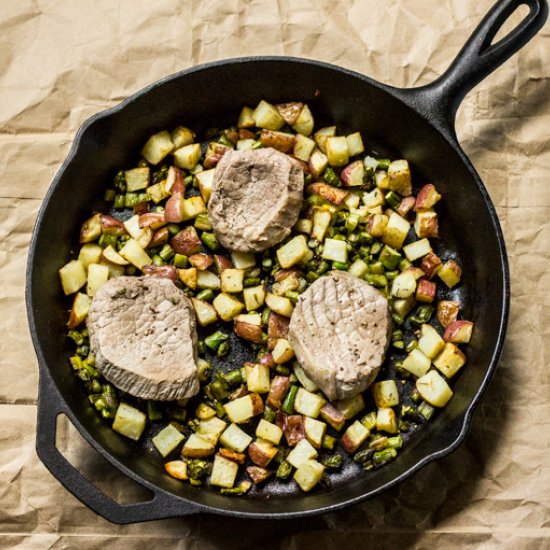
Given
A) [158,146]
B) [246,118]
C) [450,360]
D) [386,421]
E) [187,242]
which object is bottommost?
[386,421]

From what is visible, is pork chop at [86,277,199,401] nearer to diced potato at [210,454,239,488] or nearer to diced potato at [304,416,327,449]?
diced potato at [210,454,239,488]

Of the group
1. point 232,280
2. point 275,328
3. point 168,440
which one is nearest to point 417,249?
point 275,328

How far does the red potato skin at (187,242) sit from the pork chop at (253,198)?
141 mm

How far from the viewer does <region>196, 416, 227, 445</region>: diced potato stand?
369cm

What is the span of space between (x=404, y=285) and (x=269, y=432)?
1.02 m

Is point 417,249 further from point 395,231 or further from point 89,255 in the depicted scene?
point 89,255

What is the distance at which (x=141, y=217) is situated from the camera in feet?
12.5

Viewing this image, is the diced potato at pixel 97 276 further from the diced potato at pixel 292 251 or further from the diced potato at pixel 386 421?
the diced potato at pixel 386 421

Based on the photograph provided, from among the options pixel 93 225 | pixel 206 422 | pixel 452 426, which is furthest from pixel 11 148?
pixel 452 426

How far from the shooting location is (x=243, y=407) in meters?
3.68

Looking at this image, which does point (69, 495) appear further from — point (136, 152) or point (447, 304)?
point (447, 304)

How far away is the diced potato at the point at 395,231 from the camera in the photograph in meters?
3.79

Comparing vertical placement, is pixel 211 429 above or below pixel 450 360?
below

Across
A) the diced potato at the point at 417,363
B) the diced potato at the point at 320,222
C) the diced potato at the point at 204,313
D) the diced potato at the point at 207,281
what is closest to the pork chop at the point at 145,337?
the diced potato at the point at 204,313
